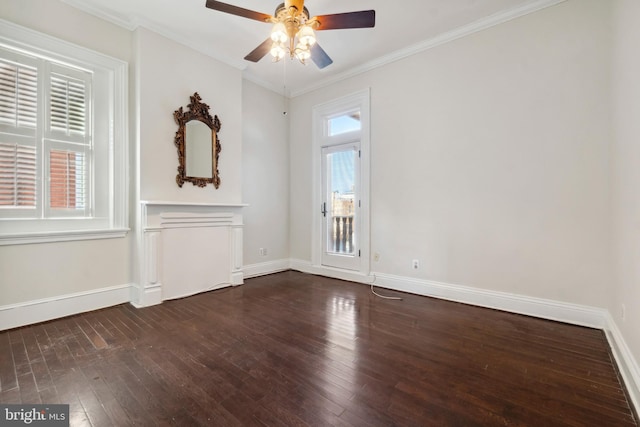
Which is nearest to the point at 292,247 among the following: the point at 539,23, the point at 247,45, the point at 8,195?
the point at 247,45

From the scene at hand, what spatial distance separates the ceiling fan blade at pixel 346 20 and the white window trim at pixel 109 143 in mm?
2490

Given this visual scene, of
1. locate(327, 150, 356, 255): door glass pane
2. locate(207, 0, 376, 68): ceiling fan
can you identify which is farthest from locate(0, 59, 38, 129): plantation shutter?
locate(327, 150, 356, 255): door glass pane

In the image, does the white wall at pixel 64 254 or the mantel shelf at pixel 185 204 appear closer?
the white wall at pixel 64 254

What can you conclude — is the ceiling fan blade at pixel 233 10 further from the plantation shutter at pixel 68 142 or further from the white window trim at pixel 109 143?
the plantation shutter at pixel 68 142

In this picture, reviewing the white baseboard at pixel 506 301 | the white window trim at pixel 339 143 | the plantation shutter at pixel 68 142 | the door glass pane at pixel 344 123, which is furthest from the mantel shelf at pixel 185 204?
the white baseboard at pixel 506 301

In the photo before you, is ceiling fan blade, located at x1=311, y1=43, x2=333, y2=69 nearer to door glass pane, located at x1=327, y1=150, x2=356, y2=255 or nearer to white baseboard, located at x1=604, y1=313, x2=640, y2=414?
door glass pane, located at x1=327, y1=150, x2=356, y2=255

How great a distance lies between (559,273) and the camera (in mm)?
2736

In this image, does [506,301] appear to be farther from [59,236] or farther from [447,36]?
[59,236]

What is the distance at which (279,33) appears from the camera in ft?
7.34

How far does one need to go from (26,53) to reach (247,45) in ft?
7.38

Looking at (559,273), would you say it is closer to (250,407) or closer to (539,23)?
(539,23)

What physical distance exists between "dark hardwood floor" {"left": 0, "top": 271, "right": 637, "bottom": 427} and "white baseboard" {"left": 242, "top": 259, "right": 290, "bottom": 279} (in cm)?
144

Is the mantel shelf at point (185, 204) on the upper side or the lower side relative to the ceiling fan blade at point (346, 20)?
lower

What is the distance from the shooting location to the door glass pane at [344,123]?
436cm
